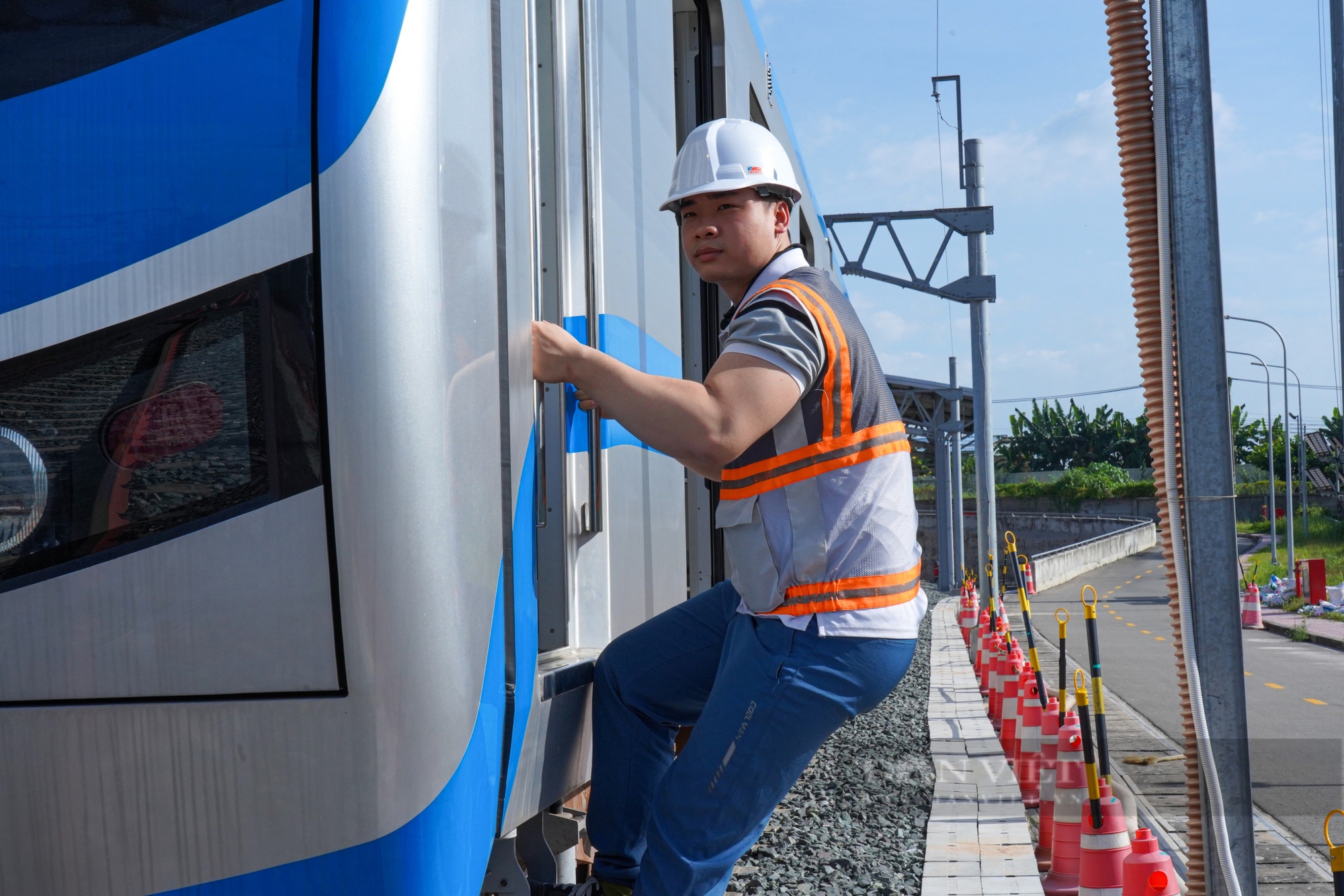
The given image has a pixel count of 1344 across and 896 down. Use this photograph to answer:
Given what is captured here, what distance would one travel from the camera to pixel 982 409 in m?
13.2

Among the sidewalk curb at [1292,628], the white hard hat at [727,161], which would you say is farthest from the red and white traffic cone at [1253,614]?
the white hard hat at [727,161]

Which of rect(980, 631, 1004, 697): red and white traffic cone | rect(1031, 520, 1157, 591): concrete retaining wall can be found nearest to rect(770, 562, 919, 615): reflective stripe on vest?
rect(980, 631, 1004, 697): red and white traffic cone

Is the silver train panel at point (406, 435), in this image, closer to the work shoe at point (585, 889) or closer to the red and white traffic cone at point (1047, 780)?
the work shoe at point (585, 889)

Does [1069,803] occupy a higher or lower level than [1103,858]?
lower

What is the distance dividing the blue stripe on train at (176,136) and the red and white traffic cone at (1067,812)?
3.69 meters

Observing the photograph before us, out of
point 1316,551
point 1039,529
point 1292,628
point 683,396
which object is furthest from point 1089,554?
point 683,396

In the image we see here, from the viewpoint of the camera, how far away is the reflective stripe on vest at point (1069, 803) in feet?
16.0

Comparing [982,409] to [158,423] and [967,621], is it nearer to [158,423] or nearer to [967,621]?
[967,621]

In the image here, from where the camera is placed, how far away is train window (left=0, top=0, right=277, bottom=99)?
1.68m

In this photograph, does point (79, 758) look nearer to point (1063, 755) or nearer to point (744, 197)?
point (744, 197)

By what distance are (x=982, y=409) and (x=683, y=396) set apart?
11767 millimetres

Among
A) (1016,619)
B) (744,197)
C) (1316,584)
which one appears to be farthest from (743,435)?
→ (1316,584)

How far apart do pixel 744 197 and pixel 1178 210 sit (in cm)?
93

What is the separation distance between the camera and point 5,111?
1.68 meters
